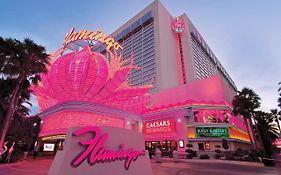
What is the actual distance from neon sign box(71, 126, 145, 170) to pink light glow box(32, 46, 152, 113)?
2485cm

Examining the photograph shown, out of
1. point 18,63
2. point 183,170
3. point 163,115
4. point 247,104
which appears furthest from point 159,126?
point 18,63

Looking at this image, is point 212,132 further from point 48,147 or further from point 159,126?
point 48,147

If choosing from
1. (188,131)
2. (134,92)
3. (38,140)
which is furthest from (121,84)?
(38,140)

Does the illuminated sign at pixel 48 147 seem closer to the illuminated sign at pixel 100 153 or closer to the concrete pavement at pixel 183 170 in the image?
the concrete pavement at pixel 183 170

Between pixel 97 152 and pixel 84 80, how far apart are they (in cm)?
2690

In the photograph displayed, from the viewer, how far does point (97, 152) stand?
6785 millimetres

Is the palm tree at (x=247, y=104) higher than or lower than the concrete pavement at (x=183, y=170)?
higher

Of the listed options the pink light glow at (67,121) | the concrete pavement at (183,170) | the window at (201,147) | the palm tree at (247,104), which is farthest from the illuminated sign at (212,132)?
the concrete pavement at (183,170)

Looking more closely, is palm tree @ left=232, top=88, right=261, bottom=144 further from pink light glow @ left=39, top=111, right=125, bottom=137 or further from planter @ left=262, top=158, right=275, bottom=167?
pink light glow @ left=39, top=111, right=125, bottom=137

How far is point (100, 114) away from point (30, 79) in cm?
1412

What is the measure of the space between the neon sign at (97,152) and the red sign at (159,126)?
28.7 meters

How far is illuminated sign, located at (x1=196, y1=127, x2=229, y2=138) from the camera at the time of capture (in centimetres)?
3309

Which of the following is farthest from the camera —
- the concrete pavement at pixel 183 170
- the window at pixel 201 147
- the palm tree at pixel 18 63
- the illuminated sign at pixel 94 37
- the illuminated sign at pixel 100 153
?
the window at pixel 201 147

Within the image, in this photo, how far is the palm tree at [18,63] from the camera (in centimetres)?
1706
